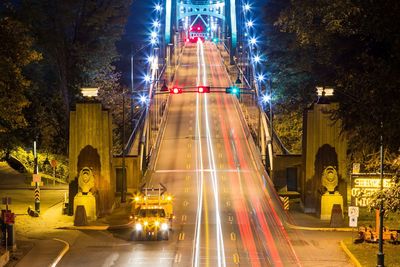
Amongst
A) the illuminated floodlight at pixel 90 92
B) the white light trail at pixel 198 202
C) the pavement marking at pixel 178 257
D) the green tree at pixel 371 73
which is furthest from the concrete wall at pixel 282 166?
the green tree at pixel 371 73

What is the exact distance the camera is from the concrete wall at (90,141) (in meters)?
50.6

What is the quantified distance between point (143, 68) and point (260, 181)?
84.6 m

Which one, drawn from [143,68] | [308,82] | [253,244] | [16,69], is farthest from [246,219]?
[143,68]

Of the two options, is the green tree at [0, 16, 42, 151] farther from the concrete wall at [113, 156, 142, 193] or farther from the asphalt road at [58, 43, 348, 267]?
the concrete wall at [113, 156, 142, 193]

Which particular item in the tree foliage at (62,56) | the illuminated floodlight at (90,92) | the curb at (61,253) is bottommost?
the curb at (61,253)

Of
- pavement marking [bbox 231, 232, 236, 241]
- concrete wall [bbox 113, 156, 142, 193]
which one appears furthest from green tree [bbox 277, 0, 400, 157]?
concrete wall [bbox 113, 156, 142, 193]

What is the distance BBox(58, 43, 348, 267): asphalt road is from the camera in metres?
36.2

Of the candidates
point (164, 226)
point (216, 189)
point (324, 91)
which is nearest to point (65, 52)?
point (216, 189)

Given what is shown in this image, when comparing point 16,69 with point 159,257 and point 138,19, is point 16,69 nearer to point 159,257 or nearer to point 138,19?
point 159,257

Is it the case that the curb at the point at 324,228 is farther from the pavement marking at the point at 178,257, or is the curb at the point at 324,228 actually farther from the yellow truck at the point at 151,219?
the pavement marking at the point at 178,257

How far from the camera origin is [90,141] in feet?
167

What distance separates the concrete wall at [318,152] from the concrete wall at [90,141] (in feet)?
43.7

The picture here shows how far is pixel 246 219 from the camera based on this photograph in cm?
4753

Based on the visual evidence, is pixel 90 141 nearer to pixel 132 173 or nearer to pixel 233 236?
pixel 132 173
